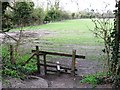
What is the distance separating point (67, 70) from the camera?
617cm

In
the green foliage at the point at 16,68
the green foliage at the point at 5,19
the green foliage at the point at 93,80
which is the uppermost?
the green foliage at the point at 5,19

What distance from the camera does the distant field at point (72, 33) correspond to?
487 inches

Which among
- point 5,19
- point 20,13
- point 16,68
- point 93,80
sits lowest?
point 93,80

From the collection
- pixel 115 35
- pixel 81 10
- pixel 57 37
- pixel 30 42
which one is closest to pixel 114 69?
pixel 115 35

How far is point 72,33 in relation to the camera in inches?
626

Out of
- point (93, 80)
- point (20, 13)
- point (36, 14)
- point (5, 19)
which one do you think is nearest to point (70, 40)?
point (36, 14)

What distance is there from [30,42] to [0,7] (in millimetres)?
6312

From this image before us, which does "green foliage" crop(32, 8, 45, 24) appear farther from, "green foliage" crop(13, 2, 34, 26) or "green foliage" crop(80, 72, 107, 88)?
"green foliage" crop(80, 72, 107, 88)

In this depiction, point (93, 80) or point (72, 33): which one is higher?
point (72, 33)

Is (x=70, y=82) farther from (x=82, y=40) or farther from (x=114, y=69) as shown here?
(x=82, y=40)

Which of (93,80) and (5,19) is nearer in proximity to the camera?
(93,80)

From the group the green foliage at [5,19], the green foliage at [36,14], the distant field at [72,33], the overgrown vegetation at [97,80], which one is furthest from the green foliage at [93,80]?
the green foliage at [36,14]

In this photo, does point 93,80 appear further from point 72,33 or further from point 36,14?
point 72,33

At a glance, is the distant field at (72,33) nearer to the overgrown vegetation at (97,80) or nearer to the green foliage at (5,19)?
the green foliage at (5,19)
